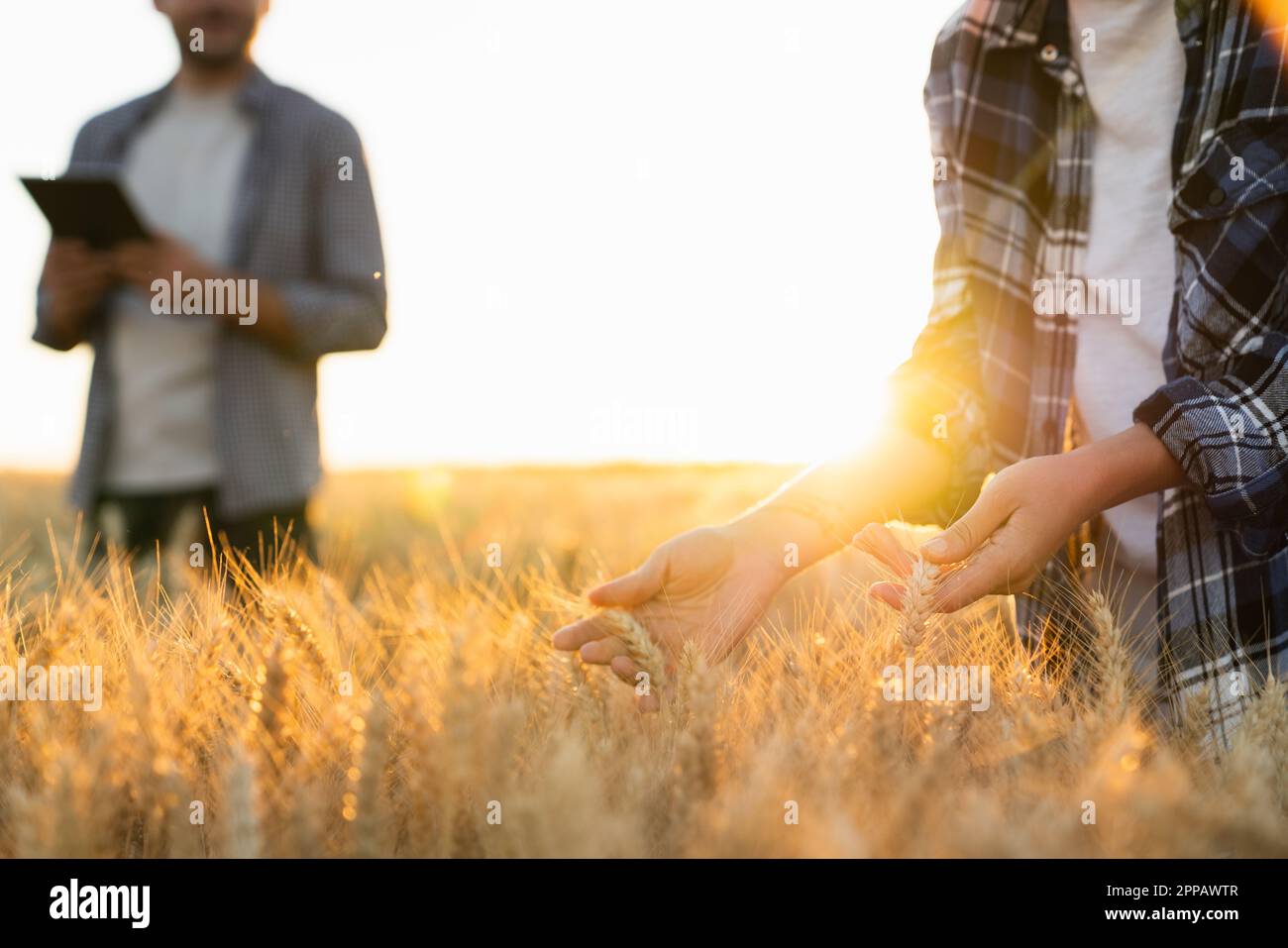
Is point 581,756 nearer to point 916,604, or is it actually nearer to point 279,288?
point 916,604

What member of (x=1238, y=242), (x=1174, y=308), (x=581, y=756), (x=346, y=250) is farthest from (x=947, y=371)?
(x=346, y=250)

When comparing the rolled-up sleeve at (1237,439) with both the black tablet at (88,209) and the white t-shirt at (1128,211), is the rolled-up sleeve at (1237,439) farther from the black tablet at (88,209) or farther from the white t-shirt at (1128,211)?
the black tablet at (88,209)

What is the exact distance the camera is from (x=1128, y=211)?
193 centimetres

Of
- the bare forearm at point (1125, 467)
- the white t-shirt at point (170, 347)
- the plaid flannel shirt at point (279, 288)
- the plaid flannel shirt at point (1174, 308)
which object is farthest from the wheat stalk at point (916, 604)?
the white t-shirt at point (170, 347)

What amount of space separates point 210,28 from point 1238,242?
2.94 metres

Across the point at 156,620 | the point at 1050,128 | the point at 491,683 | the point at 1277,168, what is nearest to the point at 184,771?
the point at 491,683

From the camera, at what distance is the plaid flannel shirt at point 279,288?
2885 millimetres

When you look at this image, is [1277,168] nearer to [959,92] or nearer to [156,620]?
[959,92]

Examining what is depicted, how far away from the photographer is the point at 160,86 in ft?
10.5

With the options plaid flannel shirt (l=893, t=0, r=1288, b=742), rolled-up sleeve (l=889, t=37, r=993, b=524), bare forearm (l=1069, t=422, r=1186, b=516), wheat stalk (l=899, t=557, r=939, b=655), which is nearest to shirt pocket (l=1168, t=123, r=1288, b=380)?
plaid flannel shirt (l=893, t=0, r=1288, b=742)

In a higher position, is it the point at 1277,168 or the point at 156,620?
the point at 1277,168

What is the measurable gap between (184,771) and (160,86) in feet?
9.32

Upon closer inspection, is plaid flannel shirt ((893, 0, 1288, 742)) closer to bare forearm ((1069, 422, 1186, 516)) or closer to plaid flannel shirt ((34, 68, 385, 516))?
bare forearm ((1069, 422, 1186, 516))

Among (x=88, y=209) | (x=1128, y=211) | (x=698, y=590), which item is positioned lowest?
(x=698, y=590)
